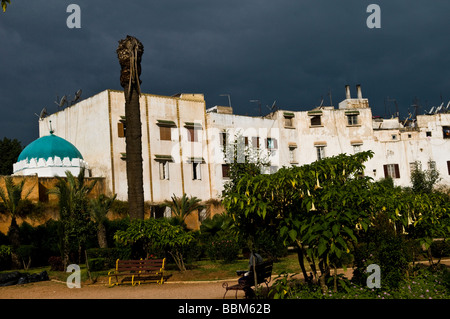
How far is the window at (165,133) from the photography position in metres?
37.2

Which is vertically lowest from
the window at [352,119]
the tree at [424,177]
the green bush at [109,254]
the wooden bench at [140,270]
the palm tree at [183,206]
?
the wooden bench at [140,270]

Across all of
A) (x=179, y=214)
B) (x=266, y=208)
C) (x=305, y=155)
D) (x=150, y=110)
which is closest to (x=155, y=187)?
(x=179, y=214)

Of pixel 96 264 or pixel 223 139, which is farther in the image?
pixel 223 139

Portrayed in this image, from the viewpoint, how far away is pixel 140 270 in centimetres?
1638

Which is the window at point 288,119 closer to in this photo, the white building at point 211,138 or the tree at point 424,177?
the white building at point 211,138

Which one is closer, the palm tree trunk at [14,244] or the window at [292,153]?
the palm tree trunk at [14,244]

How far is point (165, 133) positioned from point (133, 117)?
17.9 meters

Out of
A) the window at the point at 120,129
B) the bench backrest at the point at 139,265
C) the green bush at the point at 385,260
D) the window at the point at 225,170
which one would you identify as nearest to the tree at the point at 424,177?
the window at the point at 225,170

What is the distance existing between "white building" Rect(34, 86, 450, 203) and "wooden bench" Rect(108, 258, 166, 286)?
59.8 feet

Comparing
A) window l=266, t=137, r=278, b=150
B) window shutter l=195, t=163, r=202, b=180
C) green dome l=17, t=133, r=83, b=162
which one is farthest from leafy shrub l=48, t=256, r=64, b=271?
window l=266, t=137, r=278, b=150

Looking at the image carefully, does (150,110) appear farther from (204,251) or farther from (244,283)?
(244,283)

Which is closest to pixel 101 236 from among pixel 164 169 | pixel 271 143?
pixel 164 169

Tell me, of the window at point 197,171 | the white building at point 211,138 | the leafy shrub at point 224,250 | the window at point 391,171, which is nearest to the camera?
the leafy shrub at point 224,250

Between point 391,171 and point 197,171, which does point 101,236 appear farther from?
point 391,171
